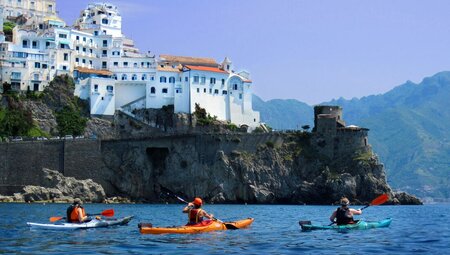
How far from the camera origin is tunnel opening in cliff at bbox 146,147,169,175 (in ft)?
342

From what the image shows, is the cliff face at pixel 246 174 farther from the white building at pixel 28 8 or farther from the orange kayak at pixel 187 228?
the orange kayak at pixel 187 228

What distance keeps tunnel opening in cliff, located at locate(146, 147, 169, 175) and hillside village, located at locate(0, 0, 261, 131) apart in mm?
7915

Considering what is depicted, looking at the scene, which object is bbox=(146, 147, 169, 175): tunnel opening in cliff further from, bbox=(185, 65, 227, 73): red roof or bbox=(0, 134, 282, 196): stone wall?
bbox=(185, 65, 227, 73): red roof

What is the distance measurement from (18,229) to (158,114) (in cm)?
6692

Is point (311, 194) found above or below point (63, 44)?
below

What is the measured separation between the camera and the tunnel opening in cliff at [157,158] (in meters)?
104

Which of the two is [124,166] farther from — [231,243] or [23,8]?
[231,243]

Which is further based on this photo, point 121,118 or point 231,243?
point 121,118

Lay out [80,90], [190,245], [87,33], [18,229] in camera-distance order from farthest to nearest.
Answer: [87,33]
[80,90]
[18,229]
[190,245]

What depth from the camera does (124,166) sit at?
10125cm

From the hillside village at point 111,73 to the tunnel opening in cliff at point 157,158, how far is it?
7.92 m

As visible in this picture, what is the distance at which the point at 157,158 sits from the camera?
105750 millimetres

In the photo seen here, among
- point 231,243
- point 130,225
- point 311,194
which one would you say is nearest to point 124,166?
point 311,194

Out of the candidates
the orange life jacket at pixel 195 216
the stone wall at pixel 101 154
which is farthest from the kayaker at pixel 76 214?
the stone wall at pixel 101 154
